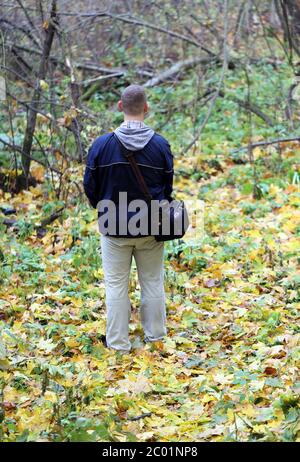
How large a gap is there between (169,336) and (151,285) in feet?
1.88

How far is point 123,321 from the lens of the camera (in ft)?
19.2

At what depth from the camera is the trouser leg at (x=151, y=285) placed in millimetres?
5816

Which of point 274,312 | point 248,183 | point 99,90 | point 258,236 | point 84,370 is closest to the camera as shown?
point 84,370

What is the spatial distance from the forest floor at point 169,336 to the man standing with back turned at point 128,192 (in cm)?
27

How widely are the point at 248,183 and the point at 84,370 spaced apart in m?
5.45

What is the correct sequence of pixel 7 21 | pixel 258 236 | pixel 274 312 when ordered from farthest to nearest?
pixel 7 21 → pixel 258 236 → pixel 274 312

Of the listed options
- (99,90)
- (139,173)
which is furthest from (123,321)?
(99,90)

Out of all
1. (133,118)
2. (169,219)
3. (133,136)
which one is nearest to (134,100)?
(133,118)

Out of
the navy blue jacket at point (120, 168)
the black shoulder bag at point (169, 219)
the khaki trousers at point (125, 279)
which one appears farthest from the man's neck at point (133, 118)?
the khaki trousers at point (125, 279)

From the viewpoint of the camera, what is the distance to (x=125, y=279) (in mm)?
5855

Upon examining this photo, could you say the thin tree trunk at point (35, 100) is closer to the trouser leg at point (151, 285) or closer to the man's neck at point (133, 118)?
the man's neck at point (133, 118)

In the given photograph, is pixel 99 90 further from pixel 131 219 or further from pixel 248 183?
pixel 131 219

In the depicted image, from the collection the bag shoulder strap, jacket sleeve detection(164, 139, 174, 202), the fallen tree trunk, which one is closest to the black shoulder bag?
the bag shoulder strap

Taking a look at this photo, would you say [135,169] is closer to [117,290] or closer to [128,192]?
[128,192]
